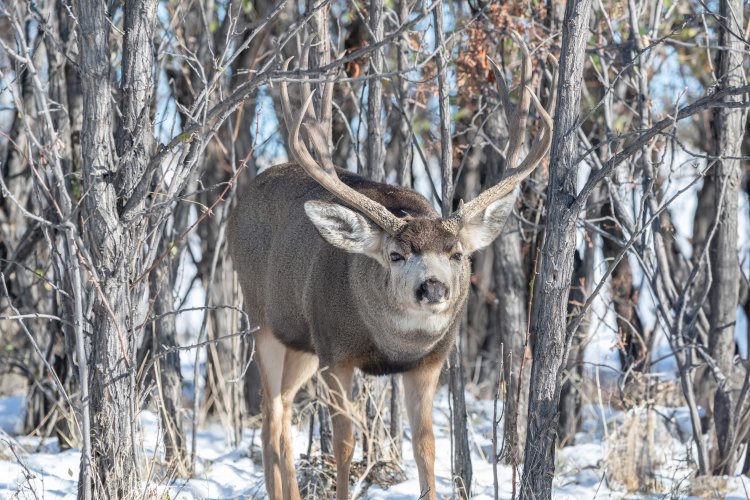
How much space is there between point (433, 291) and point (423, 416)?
119 cm

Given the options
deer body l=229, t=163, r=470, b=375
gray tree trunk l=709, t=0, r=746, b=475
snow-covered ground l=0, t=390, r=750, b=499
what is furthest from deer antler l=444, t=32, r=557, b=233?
snow-covered ground l=0, t=390, r=750, b=499

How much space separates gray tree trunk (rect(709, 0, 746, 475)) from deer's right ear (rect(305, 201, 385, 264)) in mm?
2370

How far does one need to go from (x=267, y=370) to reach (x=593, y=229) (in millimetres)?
2499

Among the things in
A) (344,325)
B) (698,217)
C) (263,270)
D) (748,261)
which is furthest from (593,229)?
(748,261)

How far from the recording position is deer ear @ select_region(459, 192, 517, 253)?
6.08 meters

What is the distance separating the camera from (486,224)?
614cm

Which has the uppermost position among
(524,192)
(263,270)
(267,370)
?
(524,192)

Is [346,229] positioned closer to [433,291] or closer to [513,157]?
[433,291]

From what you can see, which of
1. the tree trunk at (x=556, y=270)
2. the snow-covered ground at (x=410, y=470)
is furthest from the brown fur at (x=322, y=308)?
the tree trunk at (x=556, y=270)

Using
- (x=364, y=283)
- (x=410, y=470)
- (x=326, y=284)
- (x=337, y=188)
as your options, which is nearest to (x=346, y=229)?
(x=337, y=188)

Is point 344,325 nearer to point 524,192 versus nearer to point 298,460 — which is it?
point 298,460

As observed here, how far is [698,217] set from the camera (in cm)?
1276

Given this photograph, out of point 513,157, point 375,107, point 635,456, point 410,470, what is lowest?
point 410,470

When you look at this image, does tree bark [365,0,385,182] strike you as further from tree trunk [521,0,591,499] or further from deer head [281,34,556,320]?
tree trunk [521,0,591,499]
